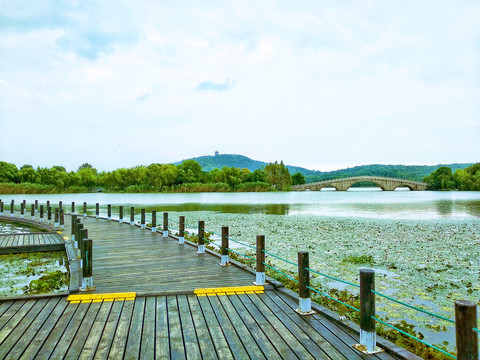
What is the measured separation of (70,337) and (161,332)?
1.07m

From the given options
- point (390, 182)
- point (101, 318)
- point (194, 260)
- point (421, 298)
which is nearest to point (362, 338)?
point (101, 318)

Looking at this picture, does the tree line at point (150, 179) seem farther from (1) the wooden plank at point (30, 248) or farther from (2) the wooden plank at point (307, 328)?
(2) the wooden plank at point (307, 328)

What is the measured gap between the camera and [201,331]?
14.3 ft

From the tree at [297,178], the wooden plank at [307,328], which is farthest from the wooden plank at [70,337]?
the tree at [297,178]

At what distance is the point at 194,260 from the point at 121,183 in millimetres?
72726

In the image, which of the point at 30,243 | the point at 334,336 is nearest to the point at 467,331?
the point at 334,336

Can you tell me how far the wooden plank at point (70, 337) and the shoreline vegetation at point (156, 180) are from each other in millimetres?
69845

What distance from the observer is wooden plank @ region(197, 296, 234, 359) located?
3.79m

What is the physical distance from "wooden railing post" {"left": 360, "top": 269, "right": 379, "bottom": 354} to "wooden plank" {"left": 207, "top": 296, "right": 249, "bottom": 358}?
1.36 m

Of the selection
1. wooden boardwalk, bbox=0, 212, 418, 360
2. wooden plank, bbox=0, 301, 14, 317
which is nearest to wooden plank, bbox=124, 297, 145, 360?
wooden boardwalk, bbox=0, 212, 418, 360

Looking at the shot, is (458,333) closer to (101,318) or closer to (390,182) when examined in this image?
(101,318)

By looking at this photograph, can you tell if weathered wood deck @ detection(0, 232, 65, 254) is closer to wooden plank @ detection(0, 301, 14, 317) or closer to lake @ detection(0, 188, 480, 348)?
lake @ detection(0, 188, 480, 348)

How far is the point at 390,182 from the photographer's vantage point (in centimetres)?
9106

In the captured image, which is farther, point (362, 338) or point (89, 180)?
point (89, 180)
